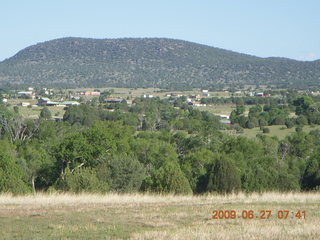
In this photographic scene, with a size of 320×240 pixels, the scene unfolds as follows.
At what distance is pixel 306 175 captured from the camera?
33375 mm

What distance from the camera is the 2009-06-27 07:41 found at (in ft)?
40.6

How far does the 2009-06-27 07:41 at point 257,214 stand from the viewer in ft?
40.6

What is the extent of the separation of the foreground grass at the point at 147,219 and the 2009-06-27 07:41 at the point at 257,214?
0.43ft

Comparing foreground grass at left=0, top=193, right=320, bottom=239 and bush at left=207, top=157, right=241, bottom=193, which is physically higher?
foreground grass at left=0, top=193, right=320, bottom=239

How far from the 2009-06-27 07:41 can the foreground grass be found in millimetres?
132

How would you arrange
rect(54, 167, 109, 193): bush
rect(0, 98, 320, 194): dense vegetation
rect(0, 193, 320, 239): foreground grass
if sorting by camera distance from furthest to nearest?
rect(0, 98, 320, 194): dense vegetation
rect(54, 167, 109, 193): bush
rect(0, 193, 320, 239): foreground grass

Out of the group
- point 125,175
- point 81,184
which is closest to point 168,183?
point 125,175

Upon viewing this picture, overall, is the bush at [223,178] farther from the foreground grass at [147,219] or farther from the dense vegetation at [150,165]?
the foreground grass at [147,219]

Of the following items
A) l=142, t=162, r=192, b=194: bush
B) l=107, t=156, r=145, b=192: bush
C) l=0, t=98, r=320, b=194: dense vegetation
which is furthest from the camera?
l=107, t=156, r=145, b=192: bush

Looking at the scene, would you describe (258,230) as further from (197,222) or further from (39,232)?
(39,232)

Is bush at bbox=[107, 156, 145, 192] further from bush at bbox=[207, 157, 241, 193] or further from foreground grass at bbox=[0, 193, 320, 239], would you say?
foreground grass at bbox=[0, 193, 320, 239]

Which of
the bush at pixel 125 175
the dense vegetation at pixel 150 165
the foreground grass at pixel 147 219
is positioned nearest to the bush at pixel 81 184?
the dense vegetation at pixel 150 165

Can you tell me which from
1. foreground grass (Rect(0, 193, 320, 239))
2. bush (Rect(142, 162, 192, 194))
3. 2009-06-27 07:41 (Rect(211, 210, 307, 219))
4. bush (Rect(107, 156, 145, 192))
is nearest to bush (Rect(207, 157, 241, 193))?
bush (Rect(142, 162, 192, 194))

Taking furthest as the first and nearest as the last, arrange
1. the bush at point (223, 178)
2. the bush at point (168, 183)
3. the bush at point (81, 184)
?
1. the bush at point (223, 178)
2. the bush at point (168, 183)
3. the bush at point (81, 184)
